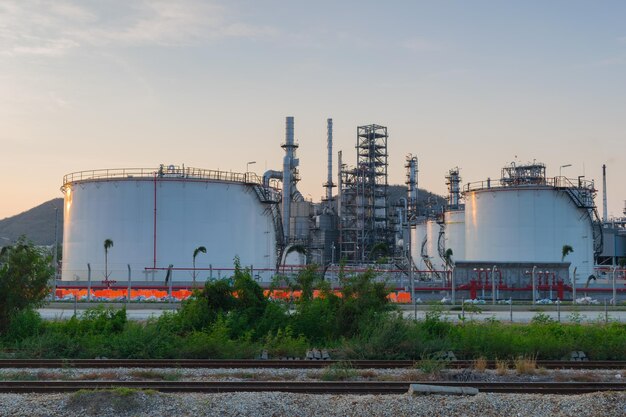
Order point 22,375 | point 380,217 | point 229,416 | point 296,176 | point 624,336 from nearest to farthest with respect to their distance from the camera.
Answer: point 229,416
point 22,375
point 624,336
point 296,176
point 380,217

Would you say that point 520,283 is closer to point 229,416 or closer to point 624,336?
point 624,336

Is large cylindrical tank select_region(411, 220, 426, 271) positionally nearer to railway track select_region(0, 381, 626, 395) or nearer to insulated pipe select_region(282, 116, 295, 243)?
insulated pipe select_region(282, 116, 295, 243)

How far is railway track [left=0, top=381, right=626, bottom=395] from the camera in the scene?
1532 centimetres

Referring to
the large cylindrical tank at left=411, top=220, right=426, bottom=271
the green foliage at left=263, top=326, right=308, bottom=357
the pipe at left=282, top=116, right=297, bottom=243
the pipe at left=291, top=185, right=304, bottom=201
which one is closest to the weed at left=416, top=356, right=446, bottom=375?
the green foliage at left=263, top=326, right=308, bottom=357

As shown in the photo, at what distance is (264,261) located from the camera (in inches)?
2482

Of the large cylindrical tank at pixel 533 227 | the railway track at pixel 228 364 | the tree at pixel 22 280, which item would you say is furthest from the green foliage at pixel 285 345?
the large cylindrical tank at pixel 533 227

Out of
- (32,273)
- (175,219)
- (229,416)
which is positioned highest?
(175,219)

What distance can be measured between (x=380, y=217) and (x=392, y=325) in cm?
→ 6446

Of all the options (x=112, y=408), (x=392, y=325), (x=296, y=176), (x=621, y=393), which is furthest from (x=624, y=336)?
(x=296, y=176)

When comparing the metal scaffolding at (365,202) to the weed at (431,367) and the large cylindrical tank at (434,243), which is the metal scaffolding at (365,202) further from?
the weed at (431,367)

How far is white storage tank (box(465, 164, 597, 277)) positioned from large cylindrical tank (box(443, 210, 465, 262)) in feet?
37.8

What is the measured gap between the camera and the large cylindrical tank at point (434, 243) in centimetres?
8412

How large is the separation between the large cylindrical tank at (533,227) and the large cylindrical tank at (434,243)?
20547mm

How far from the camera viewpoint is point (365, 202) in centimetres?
8456
